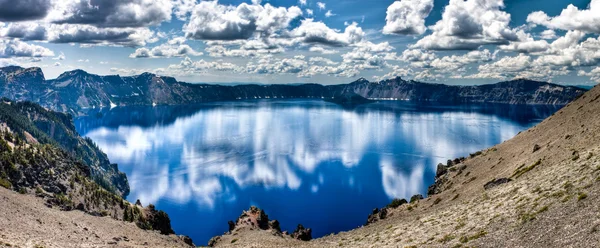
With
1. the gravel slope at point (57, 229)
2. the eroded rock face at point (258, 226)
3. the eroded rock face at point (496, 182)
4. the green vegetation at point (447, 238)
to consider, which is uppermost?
the eroded rock face at point (496, 182)

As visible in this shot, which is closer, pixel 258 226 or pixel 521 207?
pixel 521 207

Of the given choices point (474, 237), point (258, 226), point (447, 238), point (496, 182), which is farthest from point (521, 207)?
point (258, 226)

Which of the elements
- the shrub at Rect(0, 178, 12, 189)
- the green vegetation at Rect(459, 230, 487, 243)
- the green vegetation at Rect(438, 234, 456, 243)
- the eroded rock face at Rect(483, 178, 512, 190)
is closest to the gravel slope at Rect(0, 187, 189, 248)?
the shrub at Rect(0, 178, 12, 189)

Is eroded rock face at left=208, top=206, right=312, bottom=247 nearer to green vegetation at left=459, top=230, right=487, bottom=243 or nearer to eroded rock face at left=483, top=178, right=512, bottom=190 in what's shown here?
eroded rock face at left=483, top=178, right=512, bottom=190

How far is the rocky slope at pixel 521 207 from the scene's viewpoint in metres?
36.8

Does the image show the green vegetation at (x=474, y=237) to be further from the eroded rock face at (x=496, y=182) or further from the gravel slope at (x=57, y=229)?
the gravel slope at (x=57, y=229)

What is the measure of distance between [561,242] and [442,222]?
24.4m

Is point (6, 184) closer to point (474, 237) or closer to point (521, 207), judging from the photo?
point (474, 237)

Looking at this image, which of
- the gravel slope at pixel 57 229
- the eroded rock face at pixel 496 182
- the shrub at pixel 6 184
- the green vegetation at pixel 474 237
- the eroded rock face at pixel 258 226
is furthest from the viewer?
the eroded rock face at pixel 258 226

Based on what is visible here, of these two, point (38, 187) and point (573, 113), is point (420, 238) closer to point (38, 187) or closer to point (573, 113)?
point (573, 113)

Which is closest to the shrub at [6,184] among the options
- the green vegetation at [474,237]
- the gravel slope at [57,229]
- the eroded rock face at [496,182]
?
the gravel slope at [57,229]

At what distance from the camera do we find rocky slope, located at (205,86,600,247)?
3675 cm

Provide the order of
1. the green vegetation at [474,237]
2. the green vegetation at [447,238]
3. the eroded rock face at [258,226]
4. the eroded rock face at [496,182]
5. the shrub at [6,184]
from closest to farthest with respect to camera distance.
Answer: the green vegetation at [474,237] < the green vegetation at [447,238] < the eroded rock face at [496,182] < the shrub at [6,184] < the eroded rock face at [258,226]

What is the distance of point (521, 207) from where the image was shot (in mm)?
46406
